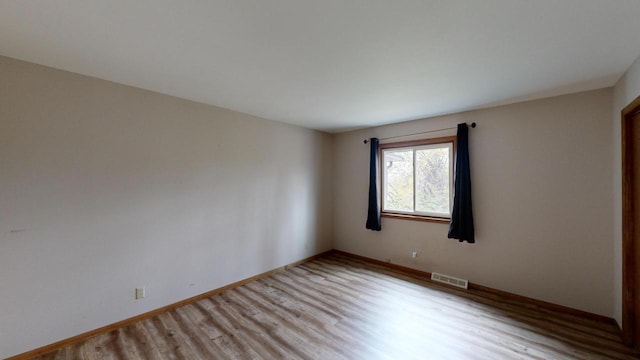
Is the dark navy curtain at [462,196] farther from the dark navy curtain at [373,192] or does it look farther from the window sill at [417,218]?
the dark navy curtain at [373,192]

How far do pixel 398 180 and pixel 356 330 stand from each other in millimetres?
2514

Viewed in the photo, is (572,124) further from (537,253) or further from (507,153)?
(537,253)

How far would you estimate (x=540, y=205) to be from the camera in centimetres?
285

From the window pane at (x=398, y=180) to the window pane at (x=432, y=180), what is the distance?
0.14 meters

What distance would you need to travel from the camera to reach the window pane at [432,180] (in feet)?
11.9

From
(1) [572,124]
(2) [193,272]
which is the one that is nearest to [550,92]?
(1) [572,124]

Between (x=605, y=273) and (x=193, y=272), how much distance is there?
451 centimetres

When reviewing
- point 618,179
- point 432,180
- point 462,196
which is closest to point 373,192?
point 432,180

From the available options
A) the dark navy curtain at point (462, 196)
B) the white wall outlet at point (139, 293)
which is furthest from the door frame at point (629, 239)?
the white wall outlet at point (139, 293)

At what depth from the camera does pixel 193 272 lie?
300 cm

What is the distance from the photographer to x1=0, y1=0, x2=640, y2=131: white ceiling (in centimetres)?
139

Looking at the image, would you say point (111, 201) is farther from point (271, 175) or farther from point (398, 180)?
point (398, 180)

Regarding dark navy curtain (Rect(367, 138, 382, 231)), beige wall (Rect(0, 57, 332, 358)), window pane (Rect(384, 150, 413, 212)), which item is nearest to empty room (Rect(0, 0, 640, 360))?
beige wall (Rect(0, 57, 332, 358))

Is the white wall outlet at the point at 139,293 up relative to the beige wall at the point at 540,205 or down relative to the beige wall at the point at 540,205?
down
